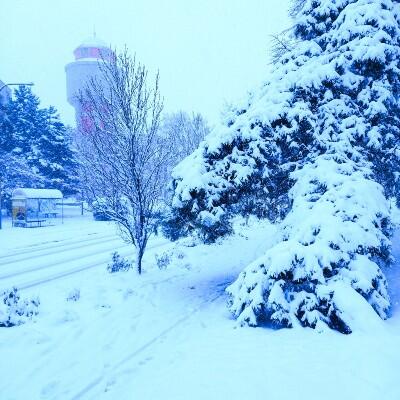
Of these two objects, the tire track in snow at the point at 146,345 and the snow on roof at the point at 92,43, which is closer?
the tire track in snow at the point at 146,345

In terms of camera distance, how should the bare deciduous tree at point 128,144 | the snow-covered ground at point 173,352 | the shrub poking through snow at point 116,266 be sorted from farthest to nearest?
1. the shrub poking through snow at point 116,266
2. the bare deciduous tree at point 128,144
3. the snow-covered ground at point 173,352

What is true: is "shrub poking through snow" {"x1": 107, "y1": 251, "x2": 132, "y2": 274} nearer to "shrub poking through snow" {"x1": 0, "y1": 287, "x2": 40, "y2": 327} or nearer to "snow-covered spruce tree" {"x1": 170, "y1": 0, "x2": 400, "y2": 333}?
"shrub poking through snow" {"x1": 0, "y1": 287, "x2": 40, "y2": 327}

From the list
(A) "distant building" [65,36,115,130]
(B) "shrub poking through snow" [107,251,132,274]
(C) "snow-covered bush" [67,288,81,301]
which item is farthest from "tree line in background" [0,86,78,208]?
(A) "distant building" [65,36,115,130]

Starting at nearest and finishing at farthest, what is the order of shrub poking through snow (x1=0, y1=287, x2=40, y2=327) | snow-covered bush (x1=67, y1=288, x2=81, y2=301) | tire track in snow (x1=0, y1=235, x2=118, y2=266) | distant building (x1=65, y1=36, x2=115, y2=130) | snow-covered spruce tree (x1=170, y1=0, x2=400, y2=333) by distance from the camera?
snow-covered spruce tree (x1=170, y1=0, x2=400, y2=333) → shrub poking through snow (x1=0, y1=287, x2=40, y2=327) → snow-covered bush (x1=67, y1=288, x2=81, y2=301) → tire track in snow (x1=0, y1=235, x2=118, y2=266) → distant building (x1=65, y1=36, x2=115, y2=130)

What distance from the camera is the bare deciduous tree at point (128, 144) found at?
950cm

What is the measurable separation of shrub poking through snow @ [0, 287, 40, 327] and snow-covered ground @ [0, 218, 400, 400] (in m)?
0.19

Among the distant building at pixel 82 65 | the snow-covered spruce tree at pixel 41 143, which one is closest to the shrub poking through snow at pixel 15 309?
the snow-covered spruce tree at pixel 41 143

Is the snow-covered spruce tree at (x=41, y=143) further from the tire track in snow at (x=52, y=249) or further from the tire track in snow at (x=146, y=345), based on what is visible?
the tire track in snow at (x=146, y=345)

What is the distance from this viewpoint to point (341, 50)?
7.61 metres

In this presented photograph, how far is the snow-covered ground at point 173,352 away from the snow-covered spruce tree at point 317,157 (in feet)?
2.65

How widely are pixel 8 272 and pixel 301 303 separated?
956 centimetres

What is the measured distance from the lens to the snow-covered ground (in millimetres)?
4020

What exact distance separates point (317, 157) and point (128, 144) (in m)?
5.15

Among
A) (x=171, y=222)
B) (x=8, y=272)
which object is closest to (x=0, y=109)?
(x=8, y=272)
